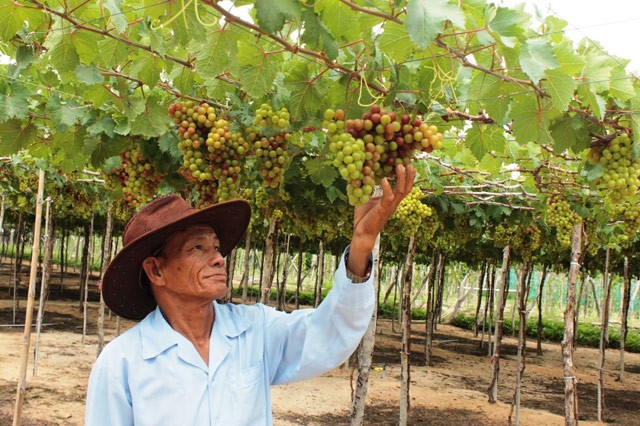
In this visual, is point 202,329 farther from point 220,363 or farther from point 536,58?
point 536,58

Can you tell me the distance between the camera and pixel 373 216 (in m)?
1.73

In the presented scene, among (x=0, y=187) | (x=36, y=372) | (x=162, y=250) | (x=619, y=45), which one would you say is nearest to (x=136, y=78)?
(x=162, y=250)

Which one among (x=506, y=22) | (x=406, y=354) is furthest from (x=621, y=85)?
(x=406, y=354)

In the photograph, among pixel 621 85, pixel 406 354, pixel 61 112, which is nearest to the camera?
pixel 621 85

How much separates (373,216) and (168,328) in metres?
0.81

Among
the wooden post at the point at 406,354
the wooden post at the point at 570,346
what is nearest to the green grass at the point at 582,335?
the wooden post at the point at 406,354

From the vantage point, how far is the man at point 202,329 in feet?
6.10

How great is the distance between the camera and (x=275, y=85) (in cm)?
285

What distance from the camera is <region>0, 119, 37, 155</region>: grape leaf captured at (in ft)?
11.3

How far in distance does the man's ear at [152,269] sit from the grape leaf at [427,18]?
4.04 ft

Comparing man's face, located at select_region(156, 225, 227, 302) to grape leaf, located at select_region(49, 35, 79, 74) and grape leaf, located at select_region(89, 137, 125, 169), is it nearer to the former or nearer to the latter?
grape leaf, located at select_region(49, 35, 79, 74)

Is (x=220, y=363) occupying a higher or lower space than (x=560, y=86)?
lower

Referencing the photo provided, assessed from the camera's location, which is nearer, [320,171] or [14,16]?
[14,16]

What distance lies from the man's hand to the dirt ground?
5.87 meters
